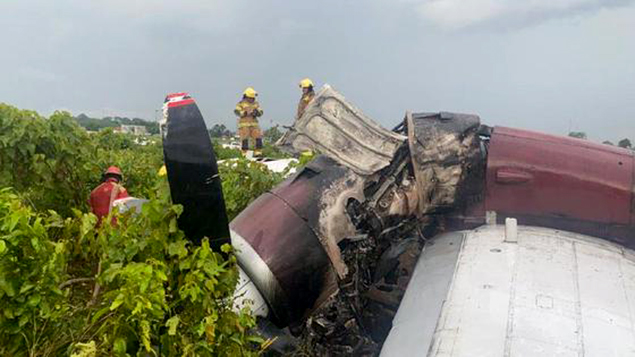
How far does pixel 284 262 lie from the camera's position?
4.76 metres

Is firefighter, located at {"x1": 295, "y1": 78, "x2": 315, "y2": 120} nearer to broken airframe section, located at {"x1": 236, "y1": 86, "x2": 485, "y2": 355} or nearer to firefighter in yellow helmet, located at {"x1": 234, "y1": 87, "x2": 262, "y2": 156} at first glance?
firefighter in yellow helmet, located at {"x1": 234, "y1": 87, "x2": 262, "y2": 156}

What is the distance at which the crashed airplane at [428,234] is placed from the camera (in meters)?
3.91

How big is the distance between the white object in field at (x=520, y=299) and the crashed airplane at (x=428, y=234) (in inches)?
0.5

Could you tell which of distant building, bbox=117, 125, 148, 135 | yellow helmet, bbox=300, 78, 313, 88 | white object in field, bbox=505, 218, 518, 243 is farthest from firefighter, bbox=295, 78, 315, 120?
distant building, bbox=117, 125, 148, 135

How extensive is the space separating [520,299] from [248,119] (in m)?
13.2

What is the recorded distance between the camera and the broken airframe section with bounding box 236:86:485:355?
4.84 meters

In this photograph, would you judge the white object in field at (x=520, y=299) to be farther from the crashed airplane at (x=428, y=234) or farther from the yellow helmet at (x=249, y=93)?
the yellow helmet at (x=249, y=93)

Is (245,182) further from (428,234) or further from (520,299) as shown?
(520,299)

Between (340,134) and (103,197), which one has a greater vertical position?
(340,134)

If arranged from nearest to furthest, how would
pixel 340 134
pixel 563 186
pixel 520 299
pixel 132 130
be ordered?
pixel 520 299, pixel 340 134, pixel 563 186, pixel 132 130

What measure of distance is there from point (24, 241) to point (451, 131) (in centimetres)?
408

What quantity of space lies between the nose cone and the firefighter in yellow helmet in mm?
11622

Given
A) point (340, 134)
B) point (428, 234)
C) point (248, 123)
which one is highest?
point (340, 134)

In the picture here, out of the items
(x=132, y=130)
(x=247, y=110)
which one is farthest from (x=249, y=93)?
(x=132, y=130)
